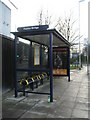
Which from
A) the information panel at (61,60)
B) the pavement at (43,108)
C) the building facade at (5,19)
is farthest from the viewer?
the information panel at (61,60)

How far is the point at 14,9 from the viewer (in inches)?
379

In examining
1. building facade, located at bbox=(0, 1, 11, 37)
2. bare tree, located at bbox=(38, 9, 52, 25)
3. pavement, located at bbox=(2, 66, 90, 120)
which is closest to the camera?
pavement, located at bbox=(2, 66, 90, 120)

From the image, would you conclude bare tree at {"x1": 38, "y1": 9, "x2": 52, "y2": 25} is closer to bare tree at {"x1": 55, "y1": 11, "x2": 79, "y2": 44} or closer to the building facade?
bare tree at {"x1": 55, "y1": 11, "x2": 79, "y2": 44}

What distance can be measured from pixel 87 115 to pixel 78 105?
919 mm

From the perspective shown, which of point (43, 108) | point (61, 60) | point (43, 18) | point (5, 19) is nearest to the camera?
point (43, 108)

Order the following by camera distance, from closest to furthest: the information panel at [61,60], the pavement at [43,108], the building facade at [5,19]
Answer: the pavement at [43,108] → the building facade at [5,19] → the information panel at [61,60]

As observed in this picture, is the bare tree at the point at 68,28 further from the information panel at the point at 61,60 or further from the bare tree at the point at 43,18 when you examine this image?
the information panel at the point at 61,60

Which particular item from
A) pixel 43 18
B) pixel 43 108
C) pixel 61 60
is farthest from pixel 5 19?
pixel 43 18

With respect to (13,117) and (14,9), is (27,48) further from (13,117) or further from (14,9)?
(13,117)

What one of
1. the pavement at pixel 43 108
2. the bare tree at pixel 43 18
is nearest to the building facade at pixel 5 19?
the pavement at pixel 43 108

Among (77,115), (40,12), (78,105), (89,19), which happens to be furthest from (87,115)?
(40,12)

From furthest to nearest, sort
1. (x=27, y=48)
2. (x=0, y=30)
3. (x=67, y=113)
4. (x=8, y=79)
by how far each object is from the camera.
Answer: (x=27, y=48) < (x=0, y=30) < (x=8, y=79) < (x=67, y=113)

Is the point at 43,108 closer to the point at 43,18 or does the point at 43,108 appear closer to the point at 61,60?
the point at 61,60

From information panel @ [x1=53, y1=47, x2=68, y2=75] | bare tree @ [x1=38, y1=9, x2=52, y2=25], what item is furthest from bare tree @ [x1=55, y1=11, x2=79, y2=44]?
information panel @ [x1=53, y1=47, x2=68, y2=75]
